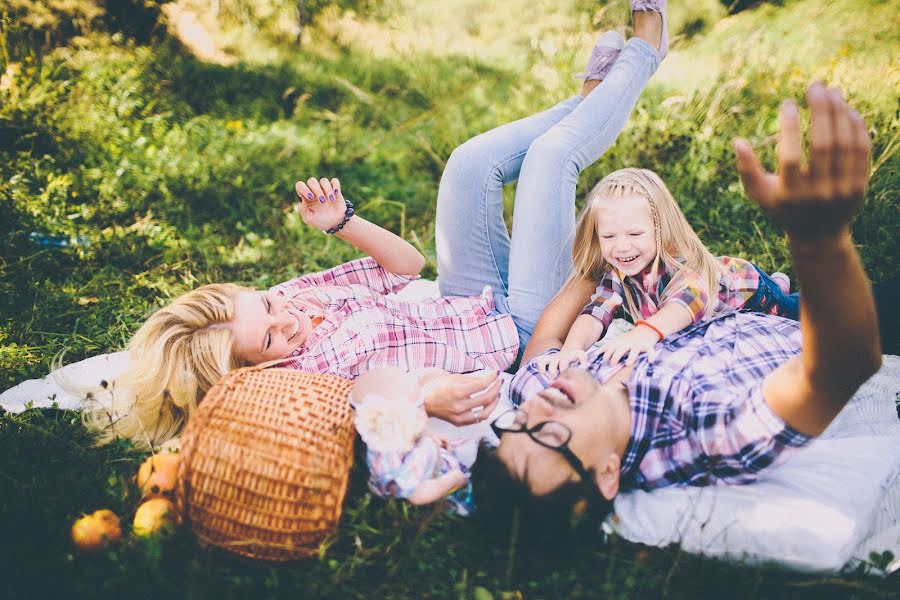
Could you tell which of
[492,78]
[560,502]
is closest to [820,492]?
[560,502]

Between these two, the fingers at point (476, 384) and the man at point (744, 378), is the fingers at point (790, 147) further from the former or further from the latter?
the fingers at point (476, 384)

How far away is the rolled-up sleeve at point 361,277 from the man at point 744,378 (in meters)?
0.73

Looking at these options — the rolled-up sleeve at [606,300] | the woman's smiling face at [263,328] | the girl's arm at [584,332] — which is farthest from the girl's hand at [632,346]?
the woman's smiling face at [263,328]

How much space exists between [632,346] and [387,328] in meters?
0.98

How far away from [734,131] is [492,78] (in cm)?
316

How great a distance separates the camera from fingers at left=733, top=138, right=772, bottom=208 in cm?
112

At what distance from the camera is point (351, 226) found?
2.63 metres

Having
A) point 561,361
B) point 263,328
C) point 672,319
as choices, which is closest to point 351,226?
point 263,328

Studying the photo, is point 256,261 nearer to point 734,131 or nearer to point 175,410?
point 175,410

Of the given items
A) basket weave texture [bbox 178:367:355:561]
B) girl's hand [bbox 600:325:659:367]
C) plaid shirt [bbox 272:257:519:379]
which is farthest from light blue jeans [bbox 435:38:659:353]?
basket weave texture [bbox 178:367:355:561]

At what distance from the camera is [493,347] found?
2609 mm

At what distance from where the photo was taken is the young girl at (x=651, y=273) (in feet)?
7.34

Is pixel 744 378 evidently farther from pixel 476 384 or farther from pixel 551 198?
pixel 551 198

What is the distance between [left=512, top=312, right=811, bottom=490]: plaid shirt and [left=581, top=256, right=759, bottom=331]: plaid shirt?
0.10 m
